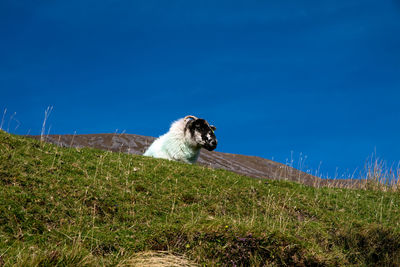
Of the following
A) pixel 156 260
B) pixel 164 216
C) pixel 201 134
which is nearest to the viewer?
pixel 156 260

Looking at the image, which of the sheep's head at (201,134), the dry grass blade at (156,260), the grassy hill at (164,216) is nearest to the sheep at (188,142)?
the sheep's head at (201,134)

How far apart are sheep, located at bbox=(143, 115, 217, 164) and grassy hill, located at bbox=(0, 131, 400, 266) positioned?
76.1 inches

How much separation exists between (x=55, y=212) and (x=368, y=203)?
1038cm

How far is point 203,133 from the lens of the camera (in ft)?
47.8

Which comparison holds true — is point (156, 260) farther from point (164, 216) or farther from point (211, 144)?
point (211, 144)

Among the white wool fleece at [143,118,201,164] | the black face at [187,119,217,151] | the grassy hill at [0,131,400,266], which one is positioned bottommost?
the grassy hill at [0,131,400,266]

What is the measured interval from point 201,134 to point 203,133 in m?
0.09

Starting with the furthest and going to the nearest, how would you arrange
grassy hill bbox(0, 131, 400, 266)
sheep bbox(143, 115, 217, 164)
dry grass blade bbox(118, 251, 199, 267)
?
sheep bbox(143, 115, 217, 164)
grassy hill bbox(0, 131, 400, 266)
dry grass blade bbox(118, 251, 199, 267)

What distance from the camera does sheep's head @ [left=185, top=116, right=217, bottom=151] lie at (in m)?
14.5

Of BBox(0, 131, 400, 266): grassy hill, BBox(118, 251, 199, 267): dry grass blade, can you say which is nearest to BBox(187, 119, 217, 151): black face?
BBox(0, 131, 400, 266): grassy hill

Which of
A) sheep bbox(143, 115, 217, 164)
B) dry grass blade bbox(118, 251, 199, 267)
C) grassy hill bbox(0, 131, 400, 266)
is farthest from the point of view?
sheep bbox(143, 115, 217, 164)

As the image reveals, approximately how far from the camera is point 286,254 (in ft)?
23.0

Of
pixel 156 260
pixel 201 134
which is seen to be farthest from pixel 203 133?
pixel 156 260

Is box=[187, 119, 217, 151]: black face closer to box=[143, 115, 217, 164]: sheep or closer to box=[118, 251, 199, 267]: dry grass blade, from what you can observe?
box=[143, 115, 217, 164]: sheep
